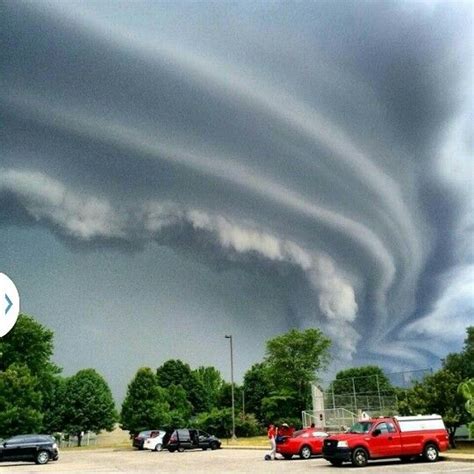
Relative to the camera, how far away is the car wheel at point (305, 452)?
101ft

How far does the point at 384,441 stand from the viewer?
2378cm

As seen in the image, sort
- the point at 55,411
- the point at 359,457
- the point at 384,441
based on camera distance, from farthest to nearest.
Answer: the point at 55,411, the point at 384,441, the point at 359,457

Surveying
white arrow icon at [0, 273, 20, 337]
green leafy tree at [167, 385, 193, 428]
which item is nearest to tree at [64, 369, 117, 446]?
green leafy tree at [167, 385, 193, 428]

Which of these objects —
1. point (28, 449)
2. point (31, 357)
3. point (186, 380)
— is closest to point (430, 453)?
point (28, 449)

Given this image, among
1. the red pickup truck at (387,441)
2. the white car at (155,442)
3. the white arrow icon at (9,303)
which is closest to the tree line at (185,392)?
the red pickup truck at (387,441)

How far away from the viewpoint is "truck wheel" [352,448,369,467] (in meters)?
23.2

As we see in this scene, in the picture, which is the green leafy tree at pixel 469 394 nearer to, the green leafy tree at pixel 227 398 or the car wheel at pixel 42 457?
the car wheel at pixel 42 457

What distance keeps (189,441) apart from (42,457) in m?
13.7

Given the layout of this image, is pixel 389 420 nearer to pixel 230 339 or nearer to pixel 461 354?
pixel 461 354

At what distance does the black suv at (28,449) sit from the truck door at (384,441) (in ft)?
62.5

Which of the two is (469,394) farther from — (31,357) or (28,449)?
(31,357)

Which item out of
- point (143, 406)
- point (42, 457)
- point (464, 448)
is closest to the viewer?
point (464, 448)

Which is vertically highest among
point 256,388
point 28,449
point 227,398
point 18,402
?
point 256,388

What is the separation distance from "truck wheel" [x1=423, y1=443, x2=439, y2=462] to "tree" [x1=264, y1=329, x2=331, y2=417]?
185 feet
